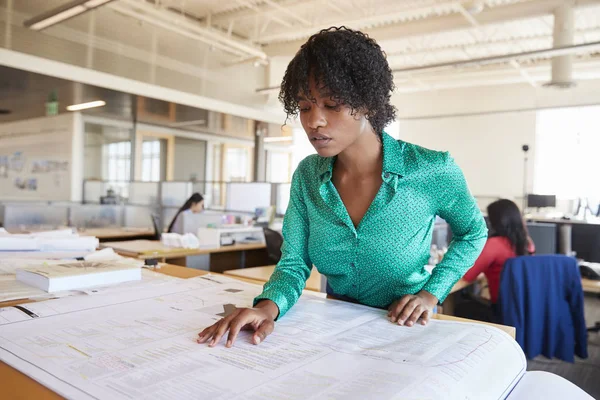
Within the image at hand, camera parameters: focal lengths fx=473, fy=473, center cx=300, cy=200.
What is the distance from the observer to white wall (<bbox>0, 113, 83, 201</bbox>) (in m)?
6.86

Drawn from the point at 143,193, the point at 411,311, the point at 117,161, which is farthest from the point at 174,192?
the point at 411,311

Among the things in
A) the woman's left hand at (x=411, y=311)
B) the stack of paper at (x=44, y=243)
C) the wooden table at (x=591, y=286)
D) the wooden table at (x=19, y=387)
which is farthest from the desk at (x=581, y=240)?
the wooden table at (x=19, y=387)

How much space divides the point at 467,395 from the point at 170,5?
7766 millimetres

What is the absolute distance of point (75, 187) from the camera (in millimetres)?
7602

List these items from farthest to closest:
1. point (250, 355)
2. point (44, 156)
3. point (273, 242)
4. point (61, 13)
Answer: point (44, 156)
point (61, 13)
point (273, 242)
point (250, 355)

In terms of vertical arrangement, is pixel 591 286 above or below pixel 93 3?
below

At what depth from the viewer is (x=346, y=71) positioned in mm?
979

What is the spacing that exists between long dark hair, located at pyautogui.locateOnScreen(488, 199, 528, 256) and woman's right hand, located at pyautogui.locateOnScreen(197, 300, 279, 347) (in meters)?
2.46

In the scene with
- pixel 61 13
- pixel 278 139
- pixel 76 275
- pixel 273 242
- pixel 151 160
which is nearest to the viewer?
pixel 76 275

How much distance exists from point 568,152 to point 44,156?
33.0 feet

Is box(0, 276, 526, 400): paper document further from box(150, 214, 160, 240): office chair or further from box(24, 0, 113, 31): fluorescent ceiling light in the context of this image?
box(150, 214, 160, 240): office chair

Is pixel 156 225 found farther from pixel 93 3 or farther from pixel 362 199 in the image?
pixel 362 199

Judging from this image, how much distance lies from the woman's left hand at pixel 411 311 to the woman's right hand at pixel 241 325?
10.1 inches

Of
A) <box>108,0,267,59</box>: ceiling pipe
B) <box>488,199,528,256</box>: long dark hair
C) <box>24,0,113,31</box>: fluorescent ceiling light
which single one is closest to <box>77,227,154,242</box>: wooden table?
<box>24,0,113,31</box>: fluorescent ceiling light
